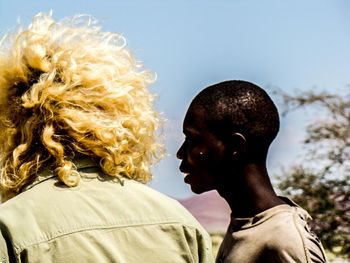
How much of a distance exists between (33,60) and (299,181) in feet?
27.6

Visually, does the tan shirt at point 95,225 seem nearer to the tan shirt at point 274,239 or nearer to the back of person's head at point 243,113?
the tan shirt at point 274,239

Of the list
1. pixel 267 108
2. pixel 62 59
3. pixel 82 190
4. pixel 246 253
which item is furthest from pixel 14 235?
pixel 267 108

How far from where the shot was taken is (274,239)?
280 cm

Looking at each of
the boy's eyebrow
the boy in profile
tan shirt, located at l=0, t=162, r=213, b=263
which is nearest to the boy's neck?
the boy in profile

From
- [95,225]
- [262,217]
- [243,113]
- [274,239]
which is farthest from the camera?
[243,113]

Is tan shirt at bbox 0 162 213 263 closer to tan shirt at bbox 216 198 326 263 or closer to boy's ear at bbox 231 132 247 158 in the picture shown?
tan shirt at bbox 216 198 326 263

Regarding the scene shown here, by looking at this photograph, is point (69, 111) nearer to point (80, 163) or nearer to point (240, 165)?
point (80, 163)

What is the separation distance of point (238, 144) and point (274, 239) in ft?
1.24

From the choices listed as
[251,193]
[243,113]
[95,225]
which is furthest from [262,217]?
[95,225]

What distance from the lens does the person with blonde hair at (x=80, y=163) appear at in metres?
2.40

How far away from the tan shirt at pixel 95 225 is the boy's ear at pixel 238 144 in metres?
0.45

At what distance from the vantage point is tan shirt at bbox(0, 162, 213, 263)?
2.37 m

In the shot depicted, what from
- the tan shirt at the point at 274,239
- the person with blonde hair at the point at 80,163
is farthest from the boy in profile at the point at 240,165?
the person with blonde hair at the point at 80,163

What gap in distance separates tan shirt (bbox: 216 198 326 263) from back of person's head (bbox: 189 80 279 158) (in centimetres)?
24
